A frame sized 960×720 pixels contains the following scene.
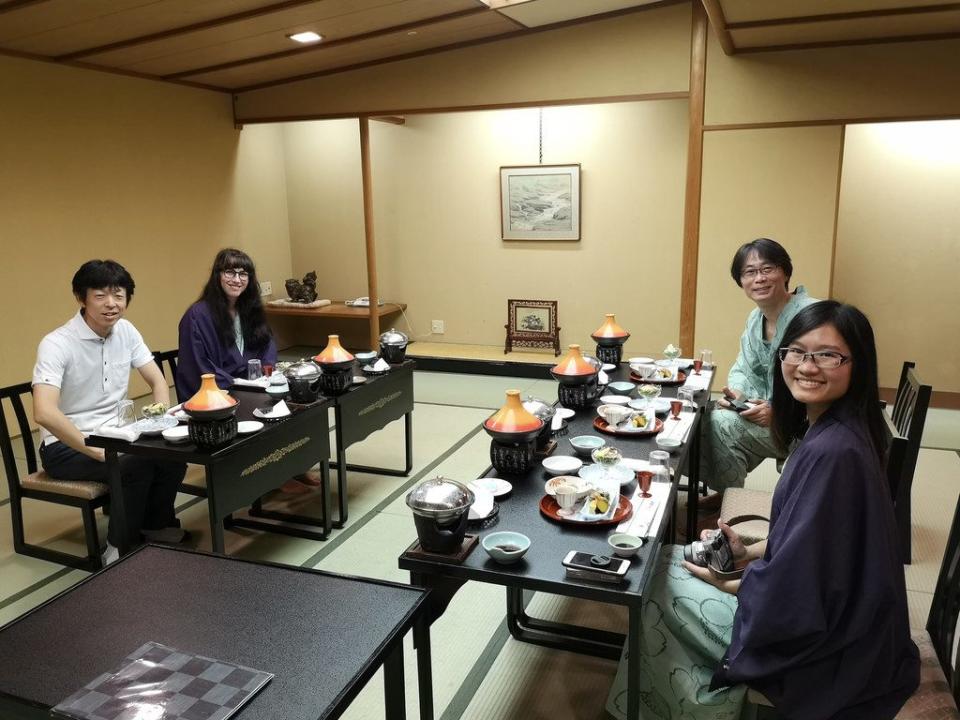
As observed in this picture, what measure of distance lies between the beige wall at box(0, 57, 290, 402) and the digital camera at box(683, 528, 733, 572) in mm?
4619

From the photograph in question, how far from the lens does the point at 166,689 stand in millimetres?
1184

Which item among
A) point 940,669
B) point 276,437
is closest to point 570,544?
point 940,669

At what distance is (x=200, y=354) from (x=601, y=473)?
6.96 feet

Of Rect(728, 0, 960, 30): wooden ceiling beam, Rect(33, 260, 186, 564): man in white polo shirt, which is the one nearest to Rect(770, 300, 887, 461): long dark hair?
Rect(33, 260, 186, 564): man in white polo shirt

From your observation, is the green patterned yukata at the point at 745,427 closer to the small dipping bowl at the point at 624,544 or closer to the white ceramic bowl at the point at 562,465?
the white ceramic bowl at the point at 562,465

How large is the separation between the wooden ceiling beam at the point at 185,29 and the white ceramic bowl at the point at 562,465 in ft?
10.8

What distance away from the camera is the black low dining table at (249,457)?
2.56 m

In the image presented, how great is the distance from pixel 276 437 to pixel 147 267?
140 inches

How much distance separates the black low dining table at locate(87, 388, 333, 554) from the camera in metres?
2.56

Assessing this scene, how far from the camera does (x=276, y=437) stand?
9.45 ft

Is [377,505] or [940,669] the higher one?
[940,669]

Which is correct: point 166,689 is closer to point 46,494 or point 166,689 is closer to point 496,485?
point 496,485

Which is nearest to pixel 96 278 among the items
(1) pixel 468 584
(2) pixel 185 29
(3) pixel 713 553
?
(1) pixel 468 584

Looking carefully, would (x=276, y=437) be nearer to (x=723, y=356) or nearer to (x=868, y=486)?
(x=868, y=486)
